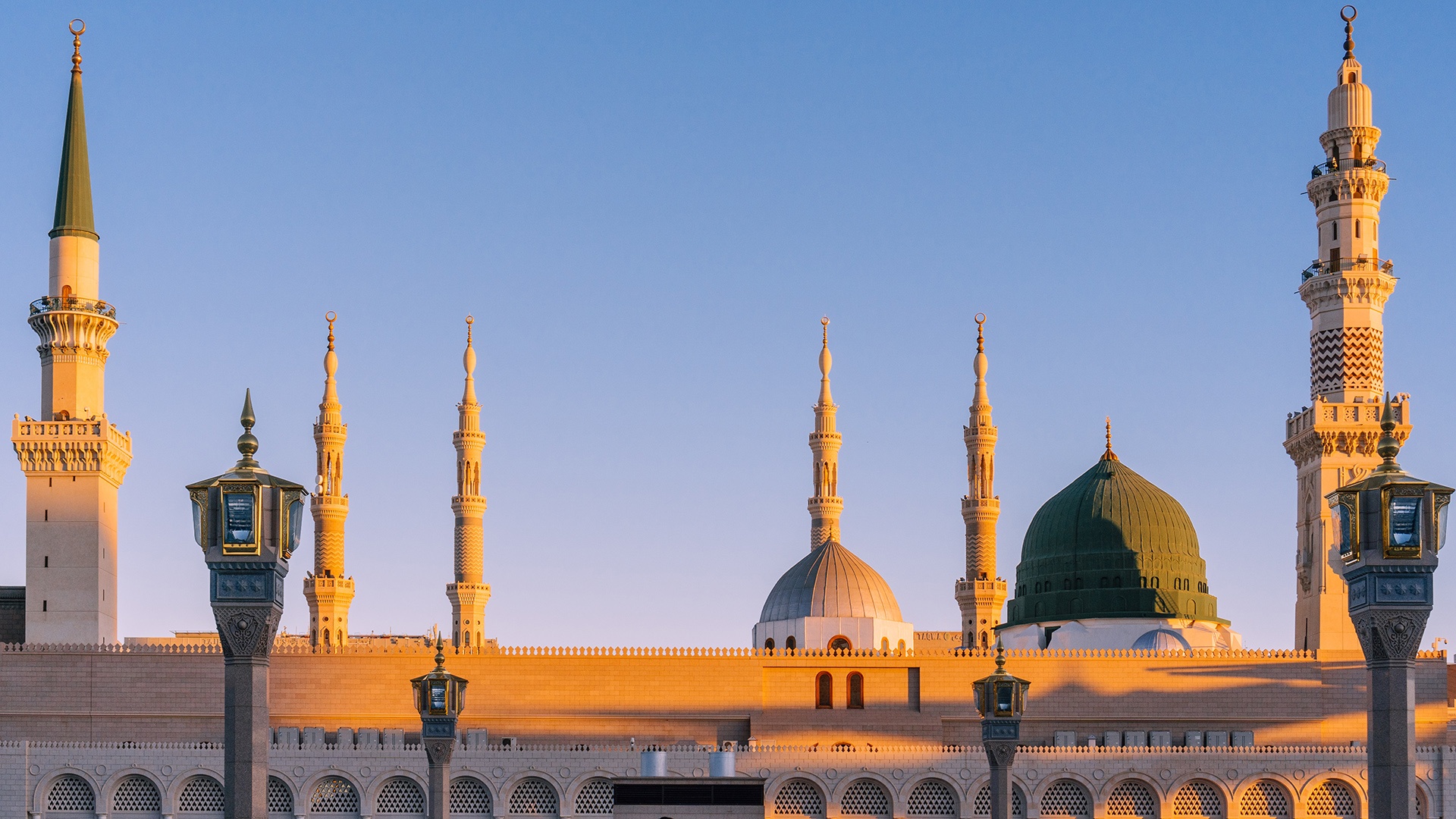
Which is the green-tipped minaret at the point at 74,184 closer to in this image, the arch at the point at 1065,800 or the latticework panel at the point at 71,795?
the latticework panel at the point at 71,795

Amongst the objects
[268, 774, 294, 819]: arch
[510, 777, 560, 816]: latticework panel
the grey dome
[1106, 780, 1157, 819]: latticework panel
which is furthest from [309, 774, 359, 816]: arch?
the grey dome

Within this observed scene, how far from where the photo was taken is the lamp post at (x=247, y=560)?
22500 millimetres

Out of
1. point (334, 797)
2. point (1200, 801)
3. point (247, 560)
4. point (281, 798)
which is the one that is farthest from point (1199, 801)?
point (247, 560)

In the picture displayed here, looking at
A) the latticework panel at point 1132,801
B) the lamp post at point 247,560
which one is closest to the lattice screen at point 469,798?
the latticework panel at point 1132,801

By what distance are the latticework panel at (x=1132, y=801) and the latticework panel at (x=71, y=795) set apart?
26048 mm

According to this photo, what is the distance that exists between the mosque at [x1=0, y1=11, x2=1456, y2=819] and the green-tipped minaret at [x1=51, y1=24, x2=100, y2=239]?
8 cm

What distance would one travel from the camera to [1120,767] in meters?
53.7

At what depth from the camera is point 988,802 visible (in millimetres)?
53469

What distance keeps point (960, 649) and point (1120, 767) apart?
245 inches

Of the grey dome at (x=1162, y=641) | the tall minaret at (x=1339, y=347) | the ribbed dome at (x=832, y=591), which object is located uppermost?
the tall minaret at (x=1339, y=347)

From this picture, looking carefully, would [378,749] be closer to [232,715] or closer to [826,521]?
[826,521]

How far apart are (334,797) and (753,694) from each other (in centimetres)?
1163

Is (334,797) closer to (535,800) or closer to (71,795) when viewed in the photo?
(535,800)

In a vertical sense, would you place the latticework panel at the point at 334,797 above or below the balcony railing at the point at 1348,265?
below
